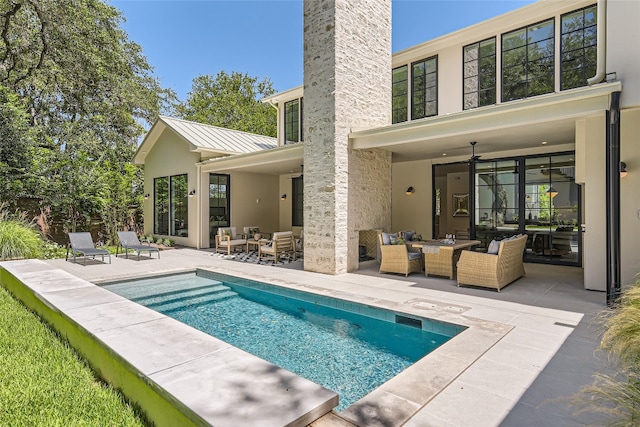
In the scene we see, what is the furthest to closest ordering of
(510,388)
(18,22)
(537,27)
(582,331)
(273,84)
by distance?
(273,84)
(18,22)
(537,27)
(582,331)
(510,388)

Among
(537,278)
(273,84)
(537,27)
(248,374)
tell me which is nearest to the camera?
(248,374)

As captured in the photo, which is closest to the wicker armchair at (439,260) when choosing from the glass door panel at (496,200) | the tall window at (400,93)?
the glass door panel at (496,200)

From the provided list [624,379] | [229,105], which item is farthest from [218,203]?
[229,105]

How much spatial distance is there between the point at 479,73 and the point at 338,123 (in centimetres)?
497

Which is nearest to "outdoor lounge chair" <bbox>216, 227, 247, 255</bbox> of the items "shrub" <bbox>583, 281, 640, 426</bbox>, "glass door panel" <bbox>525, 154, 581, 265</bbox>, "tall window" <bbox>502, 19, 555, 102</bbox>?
"glass door panel" <bbox>525, 154, 581, 265</bbox>

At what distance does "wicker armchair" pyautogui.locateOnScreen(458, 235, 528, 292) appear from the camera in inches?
261

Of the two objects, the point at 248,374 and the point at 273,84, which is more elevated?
the point at 273,84

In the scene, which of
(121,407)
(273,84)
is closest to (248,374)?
(121,407)

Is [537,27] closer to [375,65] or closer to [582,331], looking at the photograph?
[375,65]

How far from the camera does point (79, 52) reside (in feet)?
56.5

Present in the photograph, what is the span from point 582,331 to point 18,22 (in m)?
22.3

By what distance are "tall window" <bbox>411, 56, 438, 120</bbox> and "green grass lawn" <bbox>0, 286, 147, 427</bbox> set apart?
10576mm

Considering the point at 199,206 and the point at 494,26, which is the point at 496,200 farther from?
the point at 199,206

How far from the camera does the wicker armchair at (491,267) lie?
6629mm
